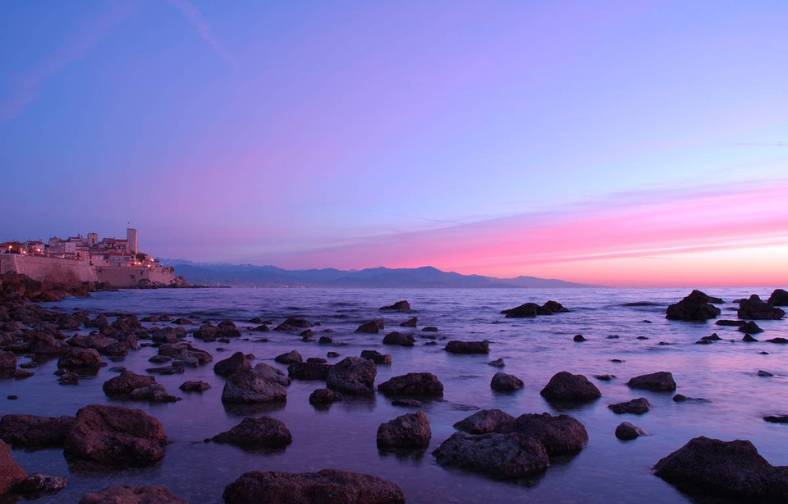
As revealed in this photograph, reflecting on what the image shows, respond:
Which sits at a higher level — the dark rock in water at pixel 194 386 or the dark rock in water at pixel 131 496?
the dark rock in water at pixel 131 496

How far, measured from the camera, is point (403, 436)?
32.7 ft

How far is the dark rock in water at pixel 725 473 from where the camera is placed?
7773 millimetres

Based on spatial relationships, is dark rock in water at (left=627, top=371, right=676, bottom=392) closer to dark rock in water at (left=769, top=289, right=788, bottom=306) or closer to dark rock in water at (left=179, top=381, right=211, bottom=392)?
dark rock in water at (left=179, top=381, right=211, bottom=392)

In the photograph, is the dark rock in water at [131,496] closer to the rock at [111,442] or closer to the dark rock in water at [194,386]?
the rock at [111,442]

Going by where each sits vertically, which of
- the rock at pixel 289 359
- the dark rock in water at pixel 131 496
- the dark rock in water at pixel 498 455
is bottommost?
the rock at pixel 289 359

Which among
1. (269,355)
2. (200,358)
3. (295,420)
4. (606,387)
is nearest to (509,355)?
(606,387)

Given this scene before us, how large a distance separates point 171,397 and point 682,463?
10.7 metres

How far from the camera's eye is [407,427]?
10.0m

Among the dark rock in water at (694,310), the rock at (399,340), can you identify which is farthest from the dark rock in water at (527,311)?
the rock at (399,340)

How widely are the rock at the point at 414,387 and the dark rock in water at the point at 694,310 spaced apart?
41457 mm

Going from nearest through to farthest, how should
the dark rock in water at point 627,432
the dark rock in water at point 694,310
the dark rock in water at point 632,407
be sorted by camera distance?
the dark rock in water at point 627,432 → the dark rock in water at point 632,407 → the dark rock in water at point 694,310

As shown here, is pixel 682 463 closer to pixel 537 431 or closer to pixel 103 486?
pixel 537 431

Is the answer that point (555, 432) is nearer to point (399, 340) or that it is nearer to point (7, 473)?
point (7, 473)

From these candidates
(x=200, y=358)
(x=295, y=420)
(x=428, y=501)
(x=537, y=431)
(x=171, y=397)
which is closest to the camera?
(x=428, y=501)
